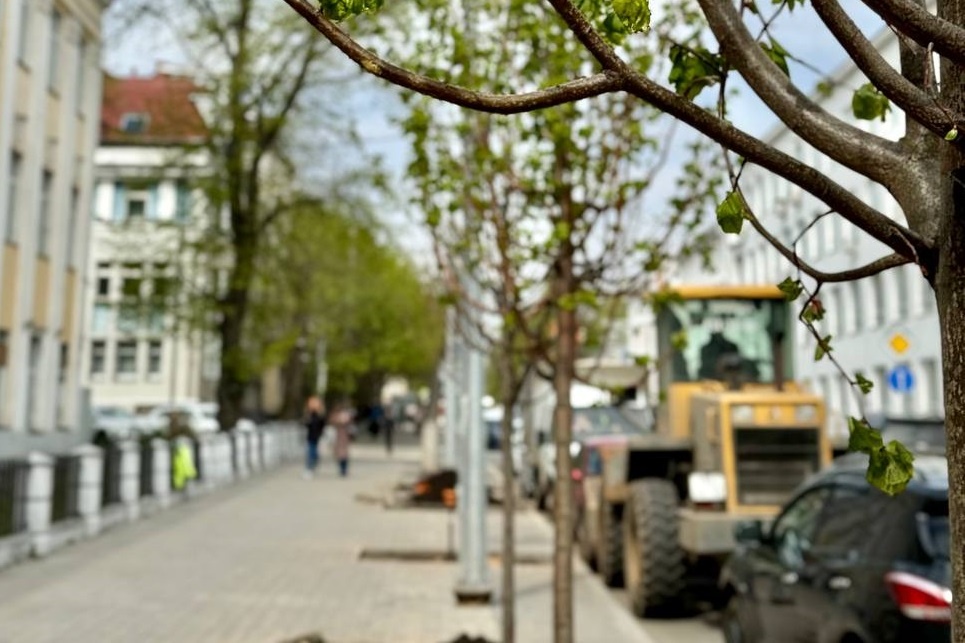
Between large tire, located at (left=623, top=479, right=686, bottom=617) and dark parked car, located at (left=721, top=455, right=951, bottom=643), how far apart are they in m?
2.69

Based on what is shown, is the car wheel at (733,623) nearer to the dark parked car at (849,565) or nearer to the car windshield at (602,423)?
the dark parked car at (849,565)

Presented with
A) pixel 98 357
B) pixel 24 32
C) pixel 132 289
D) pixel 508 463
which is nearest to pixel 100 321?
pixel 98 357

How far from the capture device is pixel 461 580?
11.1m

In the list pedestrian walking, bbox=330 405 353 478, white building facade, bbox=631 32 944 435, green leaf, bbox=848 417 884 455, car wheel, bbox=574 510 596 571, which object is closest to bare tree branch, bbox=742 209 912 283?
green leaf, bbox=848 417 884 455

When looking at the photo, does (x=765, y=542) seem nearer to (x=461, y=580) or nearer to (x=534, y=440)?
(x=461, y=580)

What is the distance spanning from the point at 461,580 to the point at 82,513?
6759 millimetres

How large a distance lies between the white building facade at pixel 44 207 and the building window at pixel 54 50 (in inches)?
0.8

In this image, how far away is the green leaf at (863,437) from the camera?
235cm

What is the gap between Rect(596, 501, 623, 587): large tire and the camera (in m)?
12.7

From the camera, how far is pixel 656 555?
10633 millimetres

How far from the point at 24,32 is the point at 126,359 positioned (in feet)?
152

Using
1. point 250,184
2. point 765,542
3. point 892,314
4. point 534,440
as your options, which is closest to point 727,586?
point 765,542

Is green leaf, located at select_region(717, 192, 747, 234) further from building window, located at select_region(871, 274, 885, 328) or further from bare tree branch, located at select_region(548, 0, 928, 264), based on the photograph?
building window, located at select_region(871, 274, 885, 328)

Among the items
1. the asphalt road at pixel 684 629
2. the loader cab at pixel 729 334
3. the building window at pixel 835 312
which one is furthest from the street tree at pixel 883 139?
the building window at pixel 835 312
